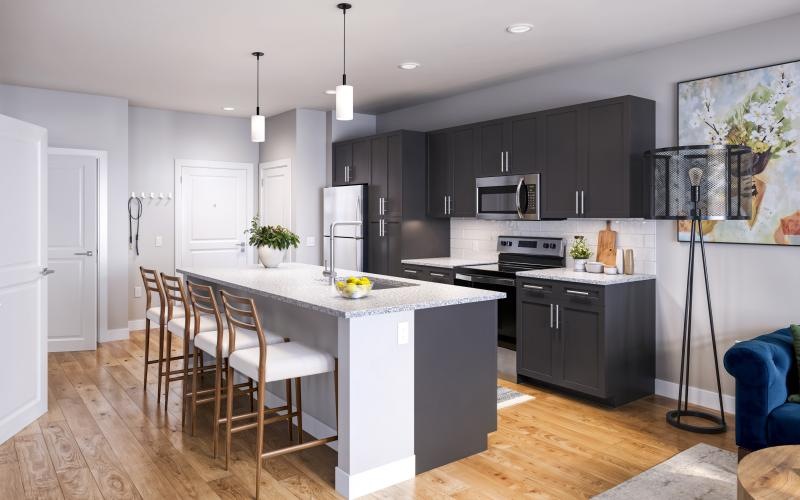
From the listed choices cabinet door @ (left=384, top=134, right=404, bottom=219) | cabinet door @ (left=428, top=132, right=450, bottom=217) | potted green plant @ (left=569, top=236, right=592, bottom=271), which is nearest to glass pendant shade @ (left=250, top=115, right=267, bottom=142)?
cabinet door @ (left=384, top=134, right=404, bottom=219)

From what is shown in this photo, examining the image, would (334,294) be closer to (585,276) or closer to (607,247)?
(585,276)

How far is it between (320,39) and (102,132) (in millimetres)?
3359

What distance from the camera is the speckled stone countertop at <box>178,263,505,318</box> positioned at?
292 centimetres

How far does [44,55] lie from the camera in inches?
189

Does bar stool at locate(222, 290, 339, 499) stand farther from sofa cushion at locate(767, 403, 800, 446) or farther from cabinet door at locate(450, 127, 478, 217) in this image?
cabinet door at locate(450, 127, 478, 217)

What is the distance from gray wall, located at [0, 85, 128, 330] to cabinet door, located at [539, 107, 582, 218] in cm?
455

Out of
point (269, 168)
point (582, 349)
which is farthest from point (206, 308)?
point (269, 168)

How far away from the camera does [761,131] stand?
392 cm

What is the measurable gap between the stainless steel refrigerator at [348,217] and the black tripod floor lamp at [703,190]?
3.31 metres

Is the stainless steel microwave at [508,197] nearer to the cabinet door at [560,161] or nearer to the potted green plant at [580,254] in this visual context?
the cabinet door at [560,161]

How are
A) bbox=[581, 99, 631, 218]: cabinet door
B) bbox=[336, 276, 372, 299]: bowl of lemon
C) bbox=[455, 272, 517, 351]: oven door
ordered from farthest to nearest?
bbox=[455, 272, 517, 351]: oven door, bbox=[581, 99, 631, 218]: cabinet door, bbox=[336, 276, 372, 299]: bowl of lemon

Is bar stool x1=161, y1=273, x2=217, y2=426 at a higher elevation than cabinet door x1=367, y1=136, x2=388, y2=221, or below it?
below

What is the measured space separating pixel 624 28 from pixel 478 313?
2.26 metres

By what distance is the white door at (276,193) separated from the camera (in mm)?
7145
